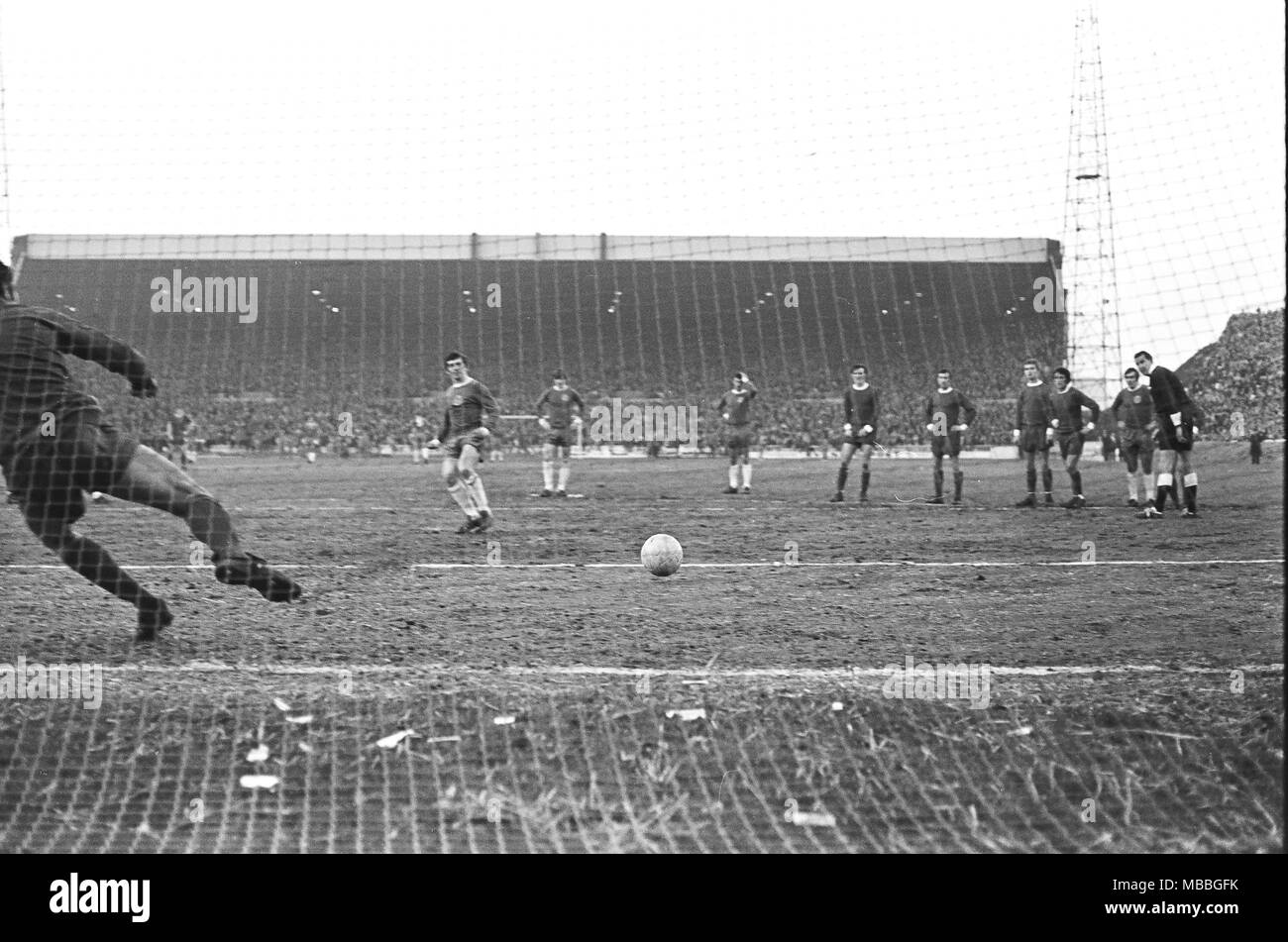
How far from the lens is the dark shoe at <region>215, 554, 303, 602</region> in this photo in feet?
18.2

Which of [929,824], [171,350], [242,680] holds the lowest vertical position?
[929,824]

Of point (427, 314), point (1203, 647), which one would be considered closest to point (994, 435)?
point (427, 314)

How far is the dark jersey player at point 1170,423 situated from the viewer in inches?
482

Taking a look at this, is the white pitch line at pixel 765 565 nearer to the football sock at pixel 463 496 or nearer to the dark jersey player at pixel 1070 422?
the football sock at pixel 463 496

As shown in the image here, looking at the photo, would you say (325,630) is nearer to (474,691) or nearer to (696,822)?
(474,691)

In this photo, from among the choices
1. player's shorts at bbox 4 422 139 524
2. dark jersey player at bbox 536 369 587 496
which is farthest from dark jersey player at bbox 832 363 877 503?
player's shorts at bbox 4 422 139 524

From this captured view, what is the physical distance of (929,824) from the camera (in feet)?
12.8

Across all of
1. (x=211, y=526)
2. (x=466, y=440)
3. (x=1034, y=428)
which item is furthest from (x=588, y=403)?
(x=211, y=526)

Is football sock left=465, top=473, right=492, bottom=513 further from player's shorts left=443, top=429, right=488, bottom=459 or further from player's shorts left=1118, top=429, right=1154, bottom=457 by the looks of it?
player's shorts left=1118, top=429, right=1154, bottom=457

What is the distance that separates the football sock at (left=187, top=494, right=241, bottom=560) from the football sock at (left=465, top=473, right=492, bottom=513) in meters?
6.04

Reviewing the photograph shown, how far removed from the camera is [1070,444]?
14.6 metres

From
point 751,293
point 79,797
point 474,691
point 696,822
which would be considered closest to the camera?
point 696,822

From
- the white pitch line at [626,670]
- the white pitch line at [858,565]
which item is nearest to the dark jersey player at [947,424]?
the white pitch line at [858,565]
